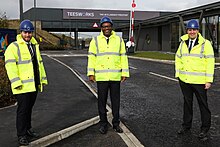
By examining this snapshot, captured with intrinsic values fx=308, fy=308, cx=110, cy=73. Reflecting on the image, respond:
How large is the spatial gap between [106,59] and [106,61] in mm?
35

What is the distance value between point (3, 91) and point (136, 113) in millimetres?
3325

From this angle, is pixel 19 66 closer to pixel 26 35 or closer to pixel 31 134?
pixel 26 35

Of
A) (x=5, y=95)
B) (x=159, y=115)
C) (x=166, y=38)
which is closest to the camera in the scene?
(x=159, y=115)

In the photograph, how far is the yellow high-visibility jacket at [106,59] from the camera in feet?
17.7

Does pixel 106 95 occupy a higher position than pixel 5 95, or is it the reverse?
pixel 106 95

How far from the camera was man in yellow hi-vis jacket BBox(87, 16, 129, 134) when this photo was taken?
5.40m

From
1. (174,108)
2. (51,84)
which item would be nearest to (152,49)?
(51,84)

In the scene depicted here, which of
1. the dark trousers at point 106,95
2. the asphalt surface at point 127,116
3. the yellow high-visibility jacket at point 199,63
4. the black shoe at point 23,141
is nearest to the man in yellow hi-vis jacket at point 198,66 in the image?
the yellow high-visibility jacket at point 199,63

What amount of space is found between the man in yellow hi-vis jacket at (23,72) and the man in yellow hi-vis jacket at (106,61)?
107 centimetres

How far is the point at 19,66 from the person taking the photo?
4715mm

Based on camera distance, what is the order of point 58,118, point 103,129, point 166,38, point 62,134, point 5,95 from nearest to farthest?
point 62,134 < point 103,129 < point 58,118 < point 5,95 < point 166,38

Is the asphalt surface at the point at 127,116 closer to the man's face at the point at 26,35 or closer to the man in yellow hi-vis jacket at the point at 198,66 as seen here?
the man in yellow hi-vis jacket at the point at 198,66

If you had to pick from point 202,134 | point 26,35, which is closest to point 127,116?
point 202,134

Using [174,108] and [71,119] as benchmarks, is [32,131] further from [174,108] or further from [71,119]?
[174,108]
